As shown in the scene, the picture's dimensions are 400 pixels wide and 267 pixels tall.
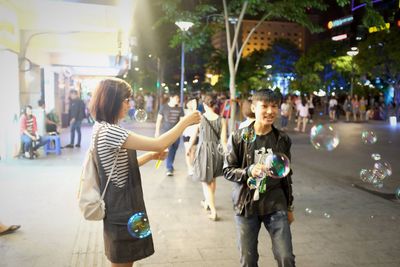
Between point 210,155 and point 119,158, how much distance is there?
3528mm

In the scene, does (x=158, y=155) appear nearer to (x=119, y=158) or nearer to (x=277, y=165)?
(x=119, y=158)

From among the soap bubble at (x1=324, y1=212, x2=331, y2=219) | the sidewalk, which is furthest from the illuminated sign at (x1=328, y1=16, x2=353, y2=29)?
the soap bubble at (x1=324, y1=212, x2=331, y2=219)

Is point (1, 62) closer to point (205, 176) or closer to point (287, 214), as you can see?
point (205, 176)

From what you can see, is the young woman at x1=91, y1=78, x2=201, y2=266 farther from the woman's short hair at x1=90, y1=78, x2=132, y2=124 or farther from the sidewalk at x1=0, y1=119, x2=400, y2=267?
the sidewalk at x1=0, y1=119, x2=400, y2=267

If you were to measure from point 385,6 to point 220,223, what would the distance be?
14346 millimetres

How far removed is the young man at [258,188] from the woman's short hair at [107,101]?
100 cm

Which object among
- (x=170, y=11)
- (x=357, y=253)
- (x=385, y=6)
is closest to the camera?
(x=357, y=253)

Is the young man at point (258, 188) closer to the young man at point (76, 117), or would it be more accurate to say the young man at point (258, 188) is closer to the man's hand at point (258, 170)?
the man's hand at point (258, 170)

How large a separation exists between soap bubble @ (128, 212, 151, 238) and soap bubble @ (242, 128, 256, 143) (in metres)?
1.00

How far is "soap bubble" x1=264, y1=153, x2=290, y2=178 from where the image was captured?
313 cm

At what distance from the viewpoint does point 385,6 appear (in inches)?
663

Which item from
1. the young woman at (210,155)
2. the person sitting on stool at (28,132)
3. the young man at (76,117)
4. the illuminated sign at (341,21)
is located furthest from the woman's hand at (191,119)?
the illuminated sign at (341,21)

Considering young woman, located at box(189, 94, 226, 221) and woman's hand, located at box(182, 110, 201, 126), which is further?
young woman, located at box(189, 94, 226, 221)

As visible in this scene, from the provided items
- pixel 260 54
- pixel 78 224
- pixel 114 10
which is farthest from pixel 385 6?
pixel 260 54
